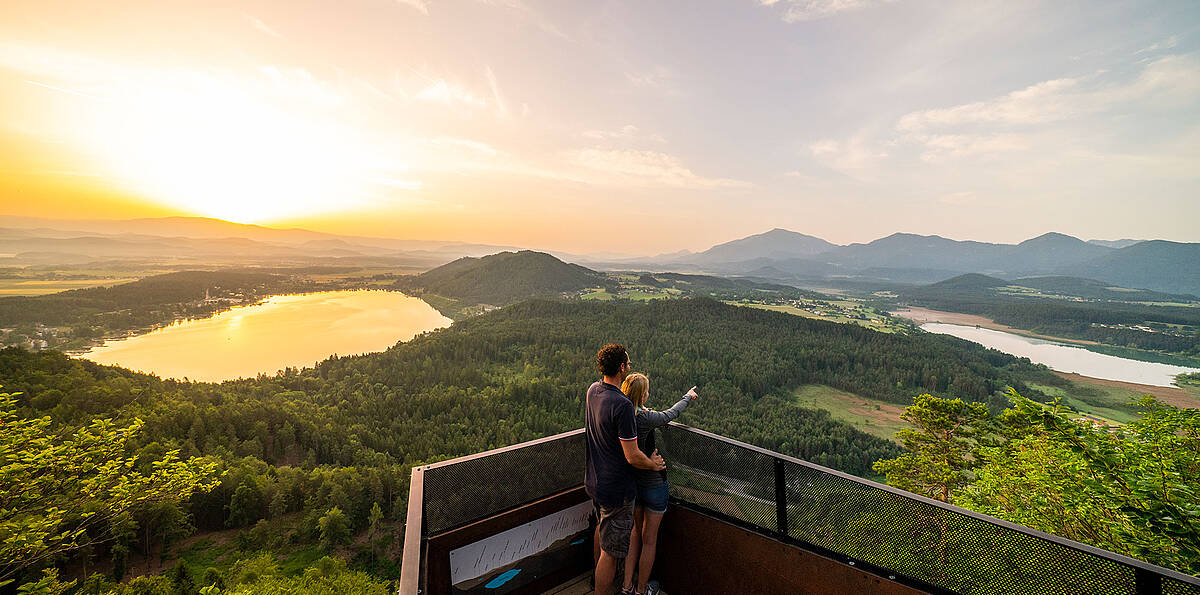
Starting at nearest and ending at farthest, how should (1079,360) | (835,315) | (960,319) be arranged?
(1079,360)
(835,315)
(960,319)

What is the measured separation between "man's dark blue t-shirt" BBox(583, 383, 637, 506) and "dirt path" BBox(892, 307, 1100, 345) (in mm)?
174782

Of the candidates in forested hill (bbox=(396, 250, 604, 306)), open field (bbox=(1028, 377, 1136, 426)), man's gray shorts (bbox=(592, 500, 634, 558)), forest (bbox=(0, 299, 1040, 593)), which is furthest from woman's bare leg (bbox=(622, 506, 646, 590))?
forested hill (bbox=(396, 250, 604, 306))

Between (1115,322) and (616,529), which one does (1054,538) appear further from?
(1115,322)

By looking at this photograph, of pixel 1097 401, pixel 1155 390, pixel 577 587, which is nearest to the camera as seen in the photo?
pixel 577 587

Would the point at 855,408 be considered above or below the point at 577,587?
below

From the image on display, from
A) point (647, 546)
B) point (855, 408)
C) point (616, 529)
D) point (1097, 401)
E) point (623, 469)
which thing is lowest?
point (855, 408)

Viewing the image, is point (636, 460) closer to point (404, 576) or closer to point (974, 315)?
point (404, 576)

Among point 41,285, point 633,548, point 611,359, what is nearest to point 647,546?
point 633,548

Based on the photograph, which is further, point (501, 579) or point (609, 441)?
point (501, 579)

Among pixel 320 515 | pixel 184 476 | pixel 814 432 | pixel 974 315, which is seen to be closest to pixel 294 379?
pixel 320 515

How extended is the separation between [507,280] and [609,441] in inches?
7281

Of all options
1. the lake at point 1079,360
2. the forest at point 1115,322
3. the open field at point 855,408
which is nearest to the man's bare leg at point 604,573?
the open field at point 855,408

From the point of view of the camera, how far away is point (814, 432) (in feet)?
209

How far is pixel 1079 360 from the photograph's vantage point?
102688mm
